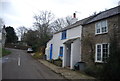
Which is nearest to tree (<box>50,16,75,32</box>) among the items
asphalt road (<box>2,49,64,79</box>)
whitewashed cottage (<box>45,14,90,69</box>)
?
whitewashed cottage (<box>45,14,90,69</box>)

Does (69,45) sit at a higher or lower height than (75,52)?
higher

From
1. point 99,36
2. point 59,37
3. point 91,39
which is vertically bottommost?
point 91,39

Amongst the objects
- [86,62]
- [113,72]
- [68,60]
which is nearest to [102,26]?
[86,62]

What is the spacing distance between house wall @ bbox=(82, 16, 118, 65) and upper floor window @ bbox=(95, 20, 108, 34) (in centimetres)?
45

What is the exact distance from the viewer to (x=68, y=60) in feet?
65.5

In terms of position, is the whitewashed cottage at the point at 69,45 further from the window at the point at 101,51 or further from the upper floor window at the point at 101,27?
the window at the point at 101,51

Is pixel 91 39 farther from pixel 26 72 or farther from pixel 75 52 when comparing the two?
pixel 26 72

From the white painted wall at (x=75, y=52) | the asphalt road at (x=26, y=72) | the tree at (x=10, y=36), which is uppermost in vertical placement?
the tree at (x=10, y=36)

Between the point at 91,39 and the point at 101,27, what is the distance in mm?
1799

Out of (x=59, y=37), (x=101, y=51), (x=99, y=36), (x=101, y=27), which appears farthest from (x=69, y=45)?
(x=101, y=51)

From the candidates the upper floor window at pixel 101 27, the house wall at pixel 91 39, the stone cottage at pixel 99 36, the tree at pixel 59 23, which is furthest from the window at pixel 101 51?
the tree at pixel 59 23

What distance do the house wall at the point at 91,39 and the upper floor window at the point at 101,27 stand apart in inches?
17.5

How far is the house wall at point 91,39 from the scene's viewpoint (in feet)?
43.4

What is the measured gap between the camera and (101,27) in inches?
568
